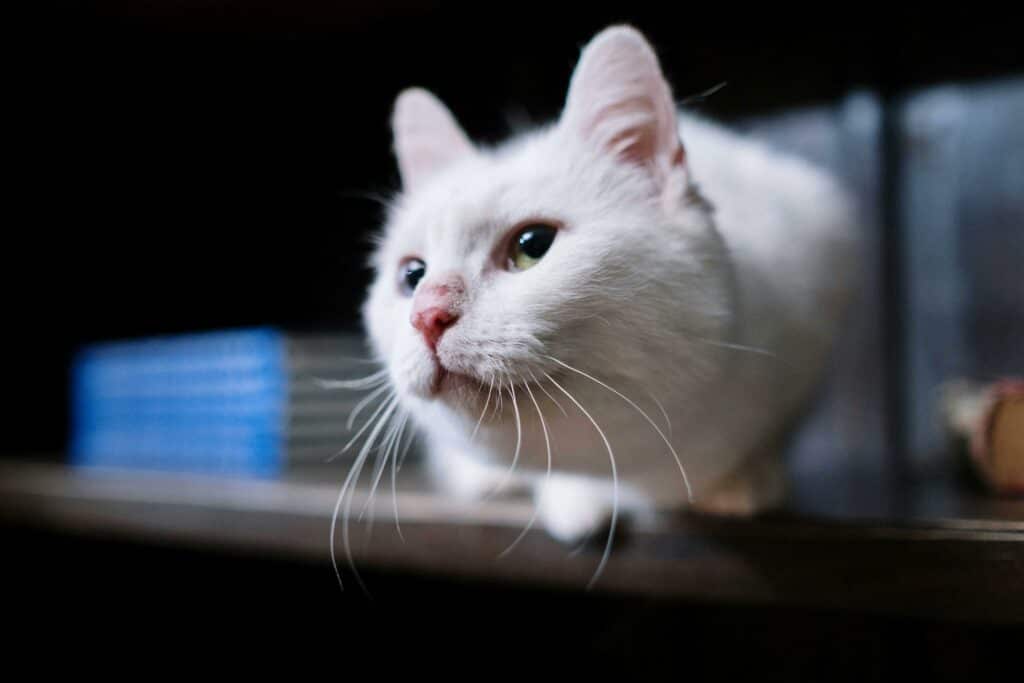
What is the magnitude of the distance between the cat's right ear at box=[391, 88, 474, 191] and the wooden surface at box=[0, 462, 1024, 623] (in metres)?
0.31

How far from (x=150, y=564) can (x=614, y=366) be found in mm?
1175

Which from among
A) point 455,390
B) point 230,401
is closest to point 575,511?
point 455,390

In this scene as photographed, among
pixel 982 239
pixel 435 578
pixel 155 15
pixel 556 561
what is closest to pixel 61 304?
pixel 155 15

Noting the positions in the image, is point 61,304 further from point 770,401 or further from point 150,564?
point 770,401

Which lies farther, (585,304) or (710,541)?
(710,541)

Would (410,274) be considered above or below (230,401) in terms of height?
above

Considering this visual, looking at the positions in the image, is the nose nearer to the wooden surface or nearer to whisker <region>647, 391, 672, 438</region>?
whisker <region>647, 391, 672, 438</region>

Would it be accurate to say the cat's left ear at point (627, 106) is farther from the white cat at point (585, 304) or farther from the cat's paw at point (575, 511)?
the cat's paw at point (575, 511)

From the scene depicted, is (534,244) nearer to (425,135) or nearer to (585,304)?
(585,304)

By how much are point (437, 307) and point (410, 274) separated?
12cm

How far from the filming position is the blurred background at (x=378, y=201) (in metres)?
0.94

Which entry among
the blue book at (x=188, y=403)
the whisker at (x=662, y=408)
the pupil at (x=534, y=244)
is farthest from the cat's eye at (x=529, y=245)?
the blue book at (x=188, y=403)

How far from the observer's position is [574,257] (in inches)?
20.8

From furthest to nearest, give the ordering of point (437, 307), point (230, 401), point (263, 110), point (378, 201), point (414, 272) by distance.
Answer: point (263, 110) < point (230, 401) < point (378, 201) < point (414, 272) < point (437, 307)
